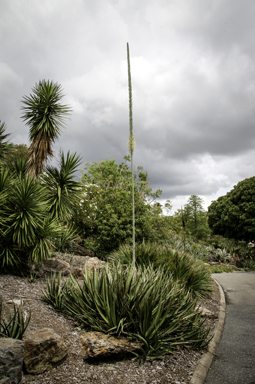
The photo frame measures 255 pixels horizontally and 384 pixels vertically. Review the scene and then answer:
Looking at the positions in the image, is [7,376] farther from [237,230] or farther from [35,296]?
[237,230]

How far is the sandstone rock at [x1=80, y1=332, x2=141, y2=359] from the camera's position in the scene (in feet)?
10.7

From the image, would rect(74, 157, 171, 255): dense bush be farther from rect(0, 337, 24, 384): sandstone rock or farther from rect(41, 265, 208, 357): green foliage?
rect(0, 337, 24, 384): sandstone rock

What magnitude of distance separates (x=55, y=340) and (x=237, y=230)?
2149 centimetres

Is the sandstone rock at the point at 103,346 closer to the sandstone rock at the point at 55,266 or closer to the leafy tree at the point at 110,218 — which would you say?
the sandstone rock at the point at 55,266

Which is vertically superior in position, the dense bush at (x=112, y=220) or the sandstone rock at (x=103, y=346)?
the dense bush at (x=112, y=220)

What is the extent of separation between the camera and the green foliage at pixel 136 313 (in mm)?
3561

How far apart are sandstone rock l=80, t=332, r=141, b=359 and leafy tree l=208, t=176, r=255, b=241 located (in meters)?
19.3

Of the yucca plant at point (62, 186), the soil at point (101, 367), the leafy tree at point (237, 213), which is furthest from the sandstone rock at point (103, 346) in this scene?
the leafy tree at point (237, 213)

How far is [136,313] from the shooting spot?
3.79m

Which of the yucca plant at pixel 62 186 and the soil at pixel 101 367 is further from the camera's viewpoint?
the yucca plant at pixel 62 186

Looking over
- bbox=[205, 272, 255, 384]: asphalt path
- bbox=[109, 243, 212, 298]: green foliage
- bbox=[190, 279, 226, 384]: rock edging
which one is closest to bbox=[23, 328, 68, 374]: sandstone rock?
bbox=[190, 279, 226, 384]: rock edging

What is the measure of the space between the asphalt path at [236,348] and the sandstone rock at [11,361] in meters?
2.41

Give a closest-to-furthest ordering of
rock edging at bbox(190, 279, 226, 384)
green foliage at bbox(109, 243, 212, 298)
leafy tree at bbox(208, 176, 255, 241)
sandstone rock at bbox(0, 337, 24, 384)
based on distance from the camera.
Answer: sandstone rock at bbox(0, 337, 24, 384), rock edging at bbox(190, 279, 226, 384), green foliage at bbox(109, 243, 212, 298), leafy tree at bbox(208, 176, 255, 241)

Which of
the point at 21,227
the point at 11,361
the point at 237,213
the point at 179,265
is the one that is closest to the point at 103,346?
the point at 11,361
